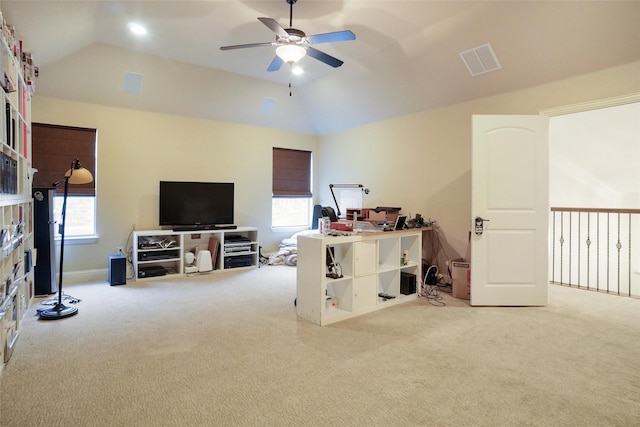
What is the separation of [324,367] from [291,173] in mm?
4954

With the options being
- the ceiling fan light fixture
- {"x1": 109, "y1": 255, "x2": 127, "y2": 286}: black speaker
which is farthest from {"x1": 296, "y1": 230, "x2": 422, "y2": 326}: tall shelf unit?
{"x1": 109, "y1": 255, "x2": 127, "y2": 286}: black speaker

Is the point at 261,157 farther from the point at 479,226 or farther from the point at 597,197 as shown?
the point at 597,197

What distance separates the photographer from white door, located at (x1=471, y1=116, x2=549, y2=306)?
150 inches

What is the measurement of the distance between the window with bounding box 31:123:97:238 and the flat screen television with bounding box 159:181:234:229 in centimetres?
99

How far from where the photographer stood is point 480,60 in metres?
3.93

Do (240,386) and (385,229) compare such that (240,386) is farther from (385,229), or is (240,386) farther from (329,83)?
(329,83)

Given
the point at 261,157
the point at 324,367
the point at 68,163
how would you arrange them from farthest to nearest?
1. the point at 261,157
2. the point at 68,163
3. the point at 324,367

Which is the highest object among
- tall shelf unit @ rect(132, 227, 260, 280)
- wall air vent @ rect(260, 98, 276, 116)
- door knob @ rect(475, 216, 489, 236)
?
wall air vent @ rect(260, 98, 276, 116)

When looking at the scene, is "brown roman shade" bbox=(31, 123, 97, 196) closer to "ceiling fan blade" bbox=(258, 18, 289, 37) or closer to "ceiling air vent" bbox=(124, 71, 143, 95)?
"ceiling air vent" bbox=(124, 71, 143, 95)

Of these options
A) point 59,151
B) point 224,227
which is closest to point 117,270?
point 224,227

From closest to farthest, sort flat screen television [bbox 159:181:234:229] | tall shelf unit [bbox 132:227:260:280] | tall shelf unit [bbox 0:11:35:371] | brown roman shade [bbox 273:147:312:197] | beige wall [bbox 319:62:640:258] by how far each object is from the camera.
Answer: tall shelf unit [bbox 0:11:35:371] → beige wall [bbox 319:62:640:258] → tall shelf unit [bbox 132:227:260:280] → flat screen television [bbox 159:181:234:229] → brown roman shade [bbox 273:147:312:197]

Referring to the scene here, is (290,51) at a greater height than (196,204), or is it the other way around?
(290,51)

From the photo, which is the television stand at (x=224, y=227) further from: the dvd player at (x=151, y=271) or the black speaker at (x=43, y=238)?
the black speaker at (x=43, y=238)

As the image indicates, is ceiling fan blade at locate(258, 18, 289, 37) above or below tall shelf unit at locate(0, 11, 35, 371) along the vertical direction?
above
